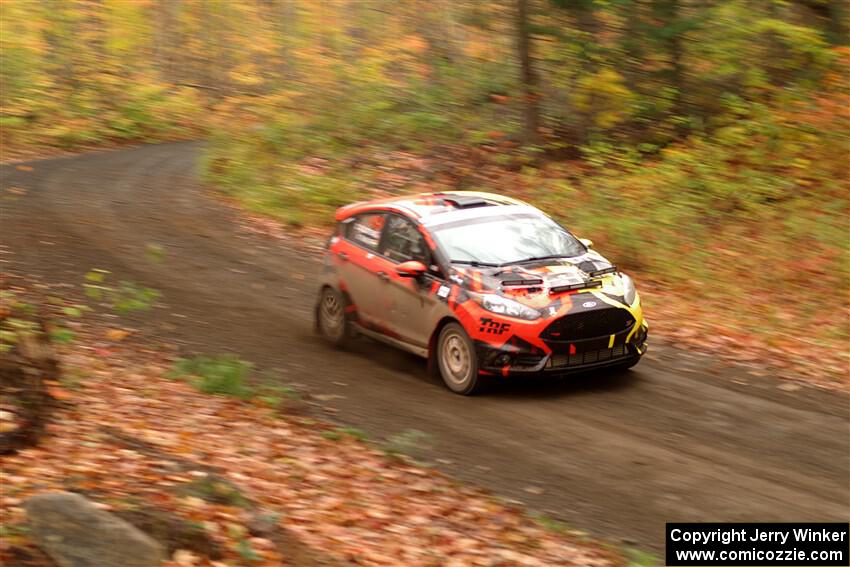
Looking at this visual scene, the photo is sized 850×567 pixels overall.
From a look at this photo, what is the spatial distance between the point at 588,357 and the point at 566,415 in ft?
2.51

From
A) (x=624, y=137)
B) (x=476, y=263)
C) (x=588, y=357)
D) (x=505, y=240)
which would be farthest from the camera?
(x=624, y=137)

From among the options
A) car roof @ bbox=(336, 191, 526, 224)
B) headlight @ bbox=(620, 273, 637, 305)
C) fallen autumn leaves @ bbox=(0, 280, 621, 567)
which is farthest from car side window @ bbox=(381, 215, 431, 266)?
fallen autumn leaves @ bbox=(0, 280, 621, 567)

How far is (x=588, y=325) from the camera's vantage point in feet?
32.3

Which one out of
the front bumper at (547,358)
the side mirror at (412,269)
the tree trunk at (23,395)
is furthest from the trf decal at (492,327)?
the tree trunk at (23,395)

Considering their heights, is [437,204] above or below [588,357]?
above

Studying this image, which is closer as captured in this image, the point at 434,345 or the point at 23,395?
the point at 23,395

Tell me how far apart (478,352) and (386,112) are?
58.6 ft

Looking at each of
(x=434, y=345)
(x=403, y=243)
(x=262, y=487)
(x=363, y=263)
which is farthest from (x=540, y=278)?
(x=262, y=487)

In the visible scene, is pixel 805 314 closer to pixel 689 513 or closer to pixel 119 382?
pixel 689 513

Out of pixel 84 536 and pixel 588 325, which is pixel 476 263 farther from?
pixel 84 536

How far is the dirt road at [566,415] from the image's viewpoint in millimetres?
7547

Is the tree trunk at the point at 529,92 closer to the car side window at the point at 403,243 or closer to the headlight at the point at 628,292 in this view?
the car side window at the point at 403,243

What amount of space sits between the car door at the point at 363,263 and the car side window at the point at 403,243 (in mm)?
153

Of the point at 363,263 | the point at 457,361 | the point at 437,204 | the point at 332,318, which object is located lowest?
the point at 332,318
